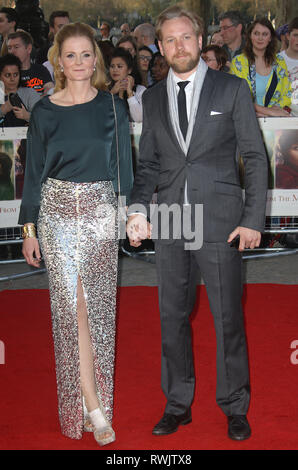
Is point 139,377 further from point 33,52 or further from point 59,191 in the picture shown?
point 33,52

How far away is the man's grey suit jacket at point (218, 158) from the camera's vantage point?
129 inches

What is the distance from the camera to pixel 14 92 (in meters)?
7.43

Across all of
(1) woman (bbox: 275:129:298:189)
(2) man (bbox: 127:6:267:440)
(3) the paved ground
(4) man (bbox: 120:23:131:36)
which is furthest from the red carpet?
(4) man (bbox: 120:23:131:36)

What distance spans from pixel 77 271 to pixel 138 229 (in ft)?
1.19

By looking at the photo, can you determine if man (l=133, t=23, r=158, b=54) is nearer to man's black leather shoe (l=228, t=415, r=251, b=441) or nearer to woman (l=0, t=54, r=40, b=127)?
woman (l=0, t=54, r=40, b=127)

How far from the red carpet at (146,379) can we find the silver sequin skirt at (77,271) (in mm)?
247

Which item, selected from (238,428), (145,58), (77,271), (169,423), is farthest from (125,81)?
(238,428)

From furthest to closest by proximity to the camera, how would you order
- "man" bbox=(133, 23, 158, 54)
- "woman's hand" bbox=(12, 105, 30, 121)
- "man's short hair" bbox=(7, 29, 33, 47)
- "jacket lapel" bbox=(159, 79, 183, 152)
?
1. "man" bbox=(133, 23, 158, 54)
2. "man's short hair" bbox=(7, 29, 33, 47)
3. "woman's hand" bbox=(12, 105, 30, 121)
4. "jacket lapel" bbox=(159, 79, 183, 152)

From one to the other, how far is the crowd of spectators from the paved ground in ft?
5.07

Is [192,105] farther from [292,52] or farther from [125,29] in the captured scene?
[125,29]

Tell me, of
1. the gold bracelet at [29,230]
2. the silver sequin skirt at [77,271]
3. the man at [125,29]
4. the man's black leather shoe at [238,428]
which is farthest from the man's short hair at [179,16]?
the man at [125,29]

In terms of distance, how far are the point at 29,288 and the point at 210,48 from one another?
10.7 ft

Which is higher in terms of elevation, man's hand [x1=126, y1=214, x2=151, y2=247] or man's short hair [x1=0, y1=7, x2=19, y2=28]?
man's short hair [x1=0, y1=7, x2=19, y2=28]

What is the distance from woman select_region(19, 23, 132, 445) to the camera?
3365mm
